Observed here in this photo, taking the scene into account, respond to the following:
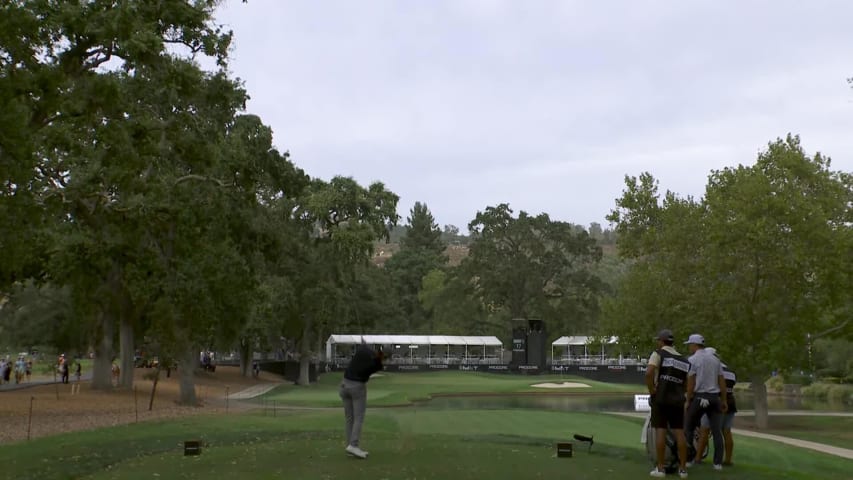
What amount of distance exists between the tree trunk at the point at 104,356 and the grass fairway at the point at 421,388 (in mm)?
7128

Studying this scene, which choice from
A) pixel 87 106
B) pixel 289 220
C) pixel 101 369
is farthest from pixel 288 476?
pixel 289 220

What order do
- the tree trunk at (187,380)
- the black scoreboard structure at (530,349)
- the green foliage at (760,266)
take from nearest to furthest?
1. the green foliage at (760,266)
2. the tree trunk at (187,380)
3. the black scoreboard structure at (530,349)

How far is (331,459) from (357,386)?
3.46ft

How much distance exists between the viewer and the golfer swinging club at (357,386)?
11.5 m

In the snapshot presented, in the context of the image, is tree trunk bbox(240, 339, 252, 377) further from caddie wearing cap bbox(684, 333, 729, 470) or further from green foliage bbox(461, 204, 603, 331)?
caddie wearing cap bbox(684, 333, 729, 470)

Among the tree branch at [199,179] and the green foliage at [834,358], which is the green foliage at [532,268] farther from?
the tree branch at [199,179]

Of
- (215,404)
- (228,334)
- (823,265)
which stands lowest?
(215,404)

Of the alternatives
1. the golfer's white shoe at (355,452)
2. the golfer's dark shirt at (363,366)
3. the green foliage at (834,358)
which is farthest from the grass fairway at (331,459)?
the green foliage at (834,358)

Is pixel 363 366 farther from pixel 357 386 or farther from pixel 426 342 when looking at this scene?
pixel 426 342

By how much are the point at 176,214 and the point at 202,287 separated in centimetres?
588

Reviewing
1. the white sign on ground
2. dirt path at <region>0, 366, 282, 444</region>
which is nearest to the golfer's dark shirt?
dirt path at <region>0, 366, 282, 444</region>

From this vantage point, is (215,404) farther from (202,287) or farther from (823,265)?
(823,265)

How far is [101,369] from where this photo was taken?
38.2 metres

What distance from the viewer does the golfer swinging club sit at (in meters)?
11.5
